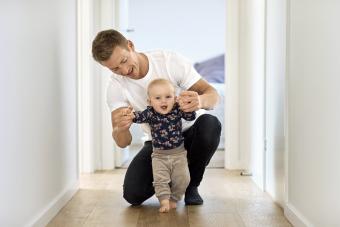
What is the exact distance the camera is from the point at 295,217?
7.20 feet

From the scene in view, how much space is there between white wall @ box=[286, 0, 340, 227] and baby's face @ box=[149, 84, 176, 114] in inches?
18.5

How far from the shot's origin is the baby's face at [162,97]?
2.44m

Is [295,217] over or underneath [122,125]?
underneath

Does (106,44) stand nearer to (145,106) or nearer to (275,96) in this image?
(145,106)

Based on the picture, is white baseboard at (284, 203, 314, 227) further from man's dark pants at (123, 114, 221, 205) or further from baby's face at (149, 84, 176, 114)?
baby's face at (149, 84, 176, 114)

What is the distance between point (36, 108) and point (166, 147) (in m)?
0.61

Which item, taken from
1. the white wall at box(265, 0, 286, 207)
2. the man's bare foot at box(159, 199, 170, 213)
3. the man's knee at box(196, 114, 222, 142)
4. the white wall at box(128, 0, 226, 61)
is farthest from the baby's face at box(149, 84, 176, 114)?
the white wall at box(128, 0, 226, 61)

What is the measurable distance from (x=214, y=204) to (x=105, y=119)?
4.36 feet

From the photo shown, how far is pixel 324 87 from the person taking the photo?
1.76m

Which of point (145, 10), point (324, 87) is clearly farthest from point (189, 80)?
point (145, 10)

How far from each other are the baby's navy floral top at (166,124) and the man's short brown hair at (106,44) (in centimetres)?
28

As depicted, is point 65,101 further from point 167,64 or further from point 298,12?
point 298,12

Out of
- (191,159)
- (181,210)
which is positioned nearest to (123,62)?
(191,159)

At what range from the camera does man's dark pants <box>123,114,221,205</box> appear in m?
2.62
